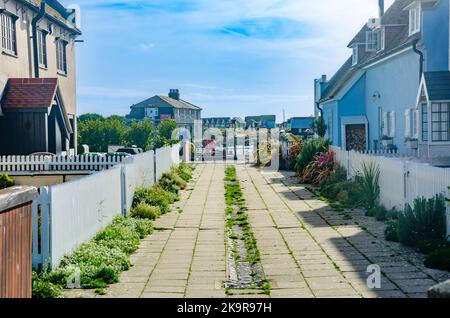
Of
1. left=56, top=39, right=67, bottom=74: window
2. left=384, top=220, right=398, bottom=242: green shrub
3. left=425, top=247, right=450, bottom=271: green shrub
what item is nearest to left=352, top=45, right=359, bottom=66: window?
left=56, top=39, right=67, bottom=74: window

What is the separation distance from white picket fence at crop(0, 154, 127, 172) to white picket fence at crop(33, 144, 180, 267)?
15.9 ft

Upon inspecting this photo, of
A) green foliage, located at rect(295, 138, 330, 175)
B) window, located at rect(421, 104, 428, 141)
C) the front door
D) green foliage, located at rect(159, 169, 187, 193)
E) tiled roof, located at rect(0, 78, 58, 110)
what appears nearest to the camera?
green foliage, located at rect(159, 169, 187, 193)

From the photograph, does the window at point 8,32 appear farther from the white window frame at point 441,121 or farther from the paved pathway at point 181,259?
the white window frame at point 441,121

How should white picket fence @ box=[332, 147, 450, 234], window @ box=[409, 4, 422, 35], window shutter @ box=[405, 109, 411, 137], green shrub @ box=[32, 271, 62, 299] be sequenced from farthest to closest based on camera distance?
window shutter @ box=[405, 109, 411, 137]
window @ box=[409, 4, 422, 35]
white picket fence @ box=[332, 147, 450, 234]
green shrub @ box=[32, 271, 62, 299]

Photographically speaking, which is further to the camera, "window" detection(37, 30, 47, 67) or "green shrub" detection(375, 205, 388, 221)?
"window" detection(37, 30, 47, 67)

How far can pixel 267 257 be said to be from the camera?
8.93m

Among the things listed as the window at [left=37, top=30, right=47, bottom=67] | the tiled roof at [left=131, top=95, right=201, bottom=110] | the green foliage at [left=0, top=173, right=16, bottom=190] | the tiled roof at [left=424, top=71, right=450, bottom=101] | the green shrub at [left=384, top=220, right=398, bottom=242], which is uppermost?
the tiled roof at [left=131, top=95, right=201, bottom=110]

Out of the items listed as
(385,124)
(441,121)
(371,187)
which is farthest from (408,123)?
(371,187)

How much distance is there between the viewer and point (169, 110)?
8862 centimetres

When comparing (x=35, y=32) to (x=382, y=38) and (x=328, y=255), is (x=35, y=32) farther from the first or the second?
(x=328, y=255)

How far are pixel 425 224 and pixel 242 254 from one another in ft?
9.56

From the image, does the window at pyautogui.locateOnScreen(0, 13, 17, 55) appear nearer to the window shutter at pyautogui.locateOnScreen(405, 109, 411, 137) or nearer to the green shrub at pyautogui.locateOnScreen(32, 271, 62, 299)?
the window shutter at pyautogui.locateOnScreen(405, 109, 411, 137)

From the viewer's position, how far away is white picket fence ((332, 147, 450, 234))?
966 cm
